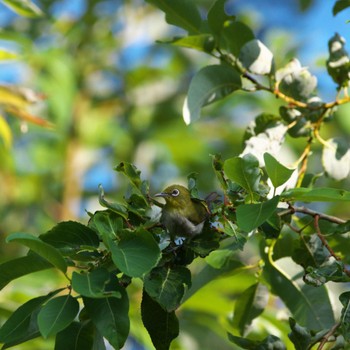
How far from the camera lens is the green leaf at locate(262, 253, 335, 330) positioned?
154 centimetres

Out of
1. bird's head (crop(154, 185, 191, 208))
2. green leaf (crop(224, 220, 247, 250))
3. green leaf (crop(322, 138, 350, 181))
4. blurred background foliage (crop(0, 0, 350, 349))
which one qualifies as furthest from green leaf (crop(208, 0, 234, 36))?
blurred background foliage (crop(0, 0, 350, 349))

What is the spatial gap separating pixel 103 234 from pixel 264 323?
1142 millimetres

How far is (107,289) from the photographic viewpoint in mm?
1151

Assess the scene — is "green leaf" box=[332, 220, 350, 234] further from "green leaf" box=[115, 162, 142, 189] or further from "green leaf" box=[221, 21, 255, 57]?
"green leaf" box=[221, 21, 255, 57]

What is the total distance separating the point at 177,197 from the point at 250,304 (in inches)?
16.1

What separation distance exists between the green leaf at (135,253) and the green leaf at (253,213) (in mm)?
120

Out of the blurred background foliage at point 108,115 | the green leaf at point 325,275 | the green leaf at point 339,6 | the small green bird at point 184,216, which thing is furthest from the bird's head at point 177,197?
the blurred background foliage at point 108,115

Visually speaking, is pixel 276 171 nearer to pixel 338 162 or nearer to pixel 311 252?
pixel 311 252

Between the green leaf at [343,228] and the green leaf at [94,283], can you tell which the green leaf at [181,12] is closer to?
the green leaf at [343,228]

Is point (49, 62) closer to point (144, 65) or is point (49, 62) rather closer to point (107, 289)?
point (144, 65)

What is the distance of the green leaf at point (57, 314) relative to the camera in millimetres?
1103

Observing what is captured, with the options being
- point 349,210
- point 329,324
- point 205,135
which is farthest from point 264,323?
point 205,135

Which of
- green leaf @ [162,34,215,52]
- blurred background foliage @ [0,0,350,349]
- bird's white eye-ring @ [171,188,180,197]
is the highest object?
green leaf @ [162,34,215,52]

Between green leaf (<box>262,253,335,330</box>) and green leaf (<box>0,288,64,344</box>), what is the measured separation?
1.69 feet
